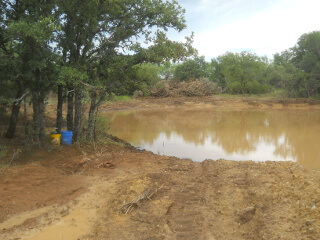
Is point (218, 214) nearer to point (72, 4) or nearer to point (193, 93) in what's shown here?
point (72, 4)

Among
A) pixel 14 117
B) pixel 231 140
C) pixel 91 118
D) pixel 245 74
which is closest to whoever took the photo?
pixel 14 117

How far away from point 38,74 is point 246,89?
36279 mm

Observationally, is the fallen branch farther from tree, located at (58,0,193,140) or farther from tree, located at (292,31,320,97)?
Result: tree, located at (292,31,320,97)

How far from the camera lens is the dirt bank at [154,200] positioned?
182 inches

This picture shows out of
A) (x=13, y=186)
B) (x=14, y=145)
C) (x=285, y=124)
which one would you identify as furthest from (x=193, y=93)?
(x=13, y=186)

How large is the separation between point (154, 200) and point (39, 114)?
4996mm

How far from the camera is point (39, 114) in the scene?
873 cm

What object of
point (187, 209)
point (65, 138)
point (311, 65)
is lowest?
point (187, 209)

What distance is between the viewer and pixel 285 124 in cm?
1978

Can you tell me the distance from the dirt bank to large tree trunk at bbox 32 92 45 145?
0.67 metres

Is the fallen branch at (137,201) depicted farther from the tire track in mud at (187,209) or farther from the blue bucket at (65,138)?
the blue bucket at (65,138)

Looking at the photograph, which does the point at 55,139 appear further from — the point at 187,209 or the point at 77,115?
the point at 187,209

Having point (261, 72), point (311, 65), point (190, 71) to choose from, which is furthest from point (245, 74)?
point (190, 71)

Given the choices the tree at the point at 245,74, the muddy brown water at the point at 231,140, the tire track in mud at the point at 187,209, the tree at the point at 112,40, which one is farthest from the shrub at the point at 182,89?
the tire track in mud at the point at 187,209
